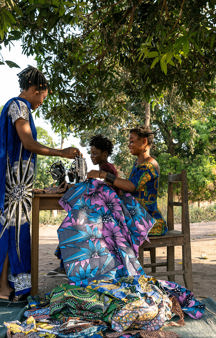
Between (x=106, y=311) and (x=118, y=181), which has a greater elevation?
(x=118, y=181)

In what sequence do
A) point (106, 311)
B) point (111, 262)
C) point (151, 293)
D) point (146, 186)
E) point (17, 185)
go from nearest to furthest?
point (106, 311), point (151, 293), point (111, 262), point (17, 185), point (146, 186)

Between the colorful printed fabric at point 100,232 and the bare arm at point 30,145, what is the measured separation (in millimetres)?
334

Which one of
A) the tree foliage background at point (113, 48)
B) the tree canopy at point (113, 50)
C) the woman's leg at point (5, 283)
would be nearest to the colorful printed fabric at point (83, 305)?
the woman's leg at point (5, 283)

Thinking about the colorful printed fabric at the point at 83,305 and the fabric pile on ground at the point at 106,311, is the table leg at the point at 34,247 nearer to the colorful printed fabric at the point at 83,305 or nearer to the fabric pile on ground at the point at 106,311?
the fabric pile on ground at the point at 106,311

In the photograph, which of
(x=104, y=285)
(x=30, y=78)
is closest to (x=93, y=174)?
(x=104, y=285)

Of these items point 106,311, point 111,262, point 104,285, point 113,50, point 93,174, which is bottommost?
point 106,311

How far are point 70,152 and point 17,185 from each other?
0.63 m

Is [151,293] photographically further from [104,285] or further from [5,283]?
[5,283]

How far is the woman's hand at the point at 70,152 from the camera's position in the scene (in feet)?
10.6

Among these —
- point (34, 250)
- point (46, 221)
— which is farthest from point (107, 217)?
point (46, 221)

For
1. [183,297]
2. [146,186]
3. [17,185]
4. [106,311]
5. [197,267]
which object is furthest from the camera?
[197,267]

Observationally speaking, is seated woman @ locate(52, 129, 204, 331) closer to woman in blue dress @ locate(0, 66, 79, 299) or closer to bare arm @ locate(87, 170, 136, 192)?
bare arm @ locate(87, 170, 136, 192)

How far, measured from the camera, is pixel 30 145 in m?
3.27

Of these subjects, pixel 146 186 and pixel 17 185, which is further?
pixel 146 186
